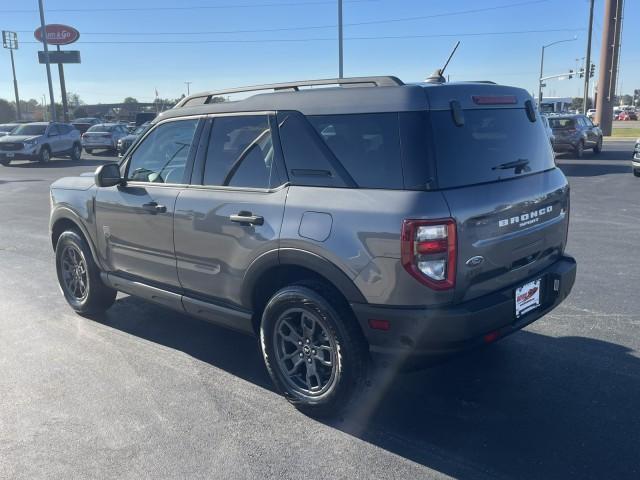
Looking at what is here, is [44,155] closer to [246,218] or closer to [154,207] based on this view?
[154,207]

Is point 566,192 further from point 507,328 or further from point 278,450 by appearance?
point 278,450

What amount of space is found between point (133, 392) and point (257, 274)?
1.23 metres

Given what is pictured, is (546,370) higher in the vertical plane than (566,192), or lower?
lower

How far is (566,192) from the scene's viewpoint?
4.13 metres

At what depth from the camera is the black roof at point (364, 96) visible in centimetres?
326

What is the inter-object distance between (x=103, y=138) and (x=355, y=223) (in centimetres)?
2805

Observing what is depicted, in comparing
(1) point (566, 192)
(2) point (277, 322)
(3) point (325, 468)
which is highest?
(1) point (566, 192)

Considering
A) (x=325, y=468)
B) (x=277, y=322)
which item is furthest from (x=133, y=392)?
(x=325, y=468)

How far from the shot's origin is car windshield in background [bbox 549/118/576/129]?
854 inches

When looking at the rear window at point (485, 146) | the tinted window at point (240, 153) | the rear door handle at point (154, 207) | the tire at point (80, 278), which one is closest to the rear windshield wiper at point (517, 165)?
the rear window at point (485, 146)

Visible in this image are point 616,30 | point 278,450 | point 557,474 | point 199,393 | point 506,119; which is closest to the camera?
point 557,474

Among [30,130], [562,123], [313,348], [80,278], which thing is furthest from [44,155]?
[313,348]

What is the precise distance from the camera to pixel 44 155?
24.8 metres

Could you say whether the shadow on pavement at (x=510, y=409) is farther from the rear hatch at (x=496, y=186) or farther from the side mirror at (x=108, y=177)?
→ the side mirror at (x=108, y=177)
